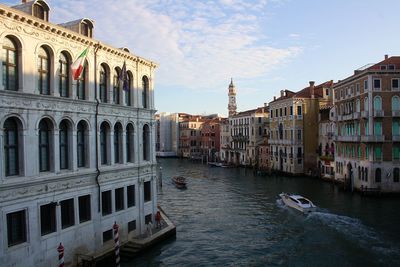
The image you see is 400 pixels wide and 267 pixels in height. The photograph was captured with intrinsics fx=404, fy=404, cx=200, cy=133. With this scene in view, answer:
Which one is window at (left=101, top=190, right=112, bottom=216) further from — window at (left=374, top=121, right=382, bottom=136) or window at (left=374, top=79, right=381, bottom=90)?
window at (left=374, top=79, right=381, bottom=90)

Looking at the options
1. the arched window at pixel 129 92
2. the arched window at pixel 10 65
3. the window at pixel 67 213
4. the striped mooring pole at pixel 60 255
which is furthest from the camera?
the arched window at pixel 129 92

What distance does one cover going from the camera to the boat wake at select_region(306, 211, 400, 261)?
1895cm

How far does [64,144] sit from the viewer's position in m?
14.9

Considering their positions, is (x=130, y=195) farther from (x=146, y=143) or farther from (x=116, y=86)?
(x=116, y=86)

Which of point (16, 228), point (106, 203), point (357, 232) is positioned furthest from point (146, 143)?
point (357, 232)

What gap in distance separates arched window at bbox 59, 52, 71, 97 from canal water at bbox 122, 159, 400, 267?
24.2 feet

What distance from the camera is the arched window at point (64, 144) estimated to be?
1477 centimetres

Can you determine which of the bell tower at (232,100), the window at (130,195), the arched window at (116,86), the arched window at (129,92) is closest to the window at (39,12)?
the arched window at (116,86)

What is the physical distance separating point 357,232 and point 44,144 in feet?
55.1

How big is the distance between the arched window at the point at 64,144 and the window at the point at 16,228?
2509 millimetres

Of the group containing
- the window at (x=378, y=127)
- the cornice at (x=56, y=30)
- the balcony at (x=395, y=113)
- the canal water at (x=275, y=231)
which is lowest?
the canal water at (x=275, y=231)

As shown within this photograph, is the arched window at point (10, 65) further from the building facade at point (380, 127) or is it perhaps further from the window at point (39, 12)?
the building facade at point (380, 127)

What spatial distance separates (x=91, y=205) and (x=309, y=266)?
9.41m

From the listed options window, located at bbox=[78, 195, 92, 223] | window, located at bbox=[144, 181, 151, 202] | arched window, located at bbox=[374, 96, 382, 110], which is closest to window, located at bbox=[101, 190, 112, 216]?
window, located at bbox=[78, 195, 92, 223]
